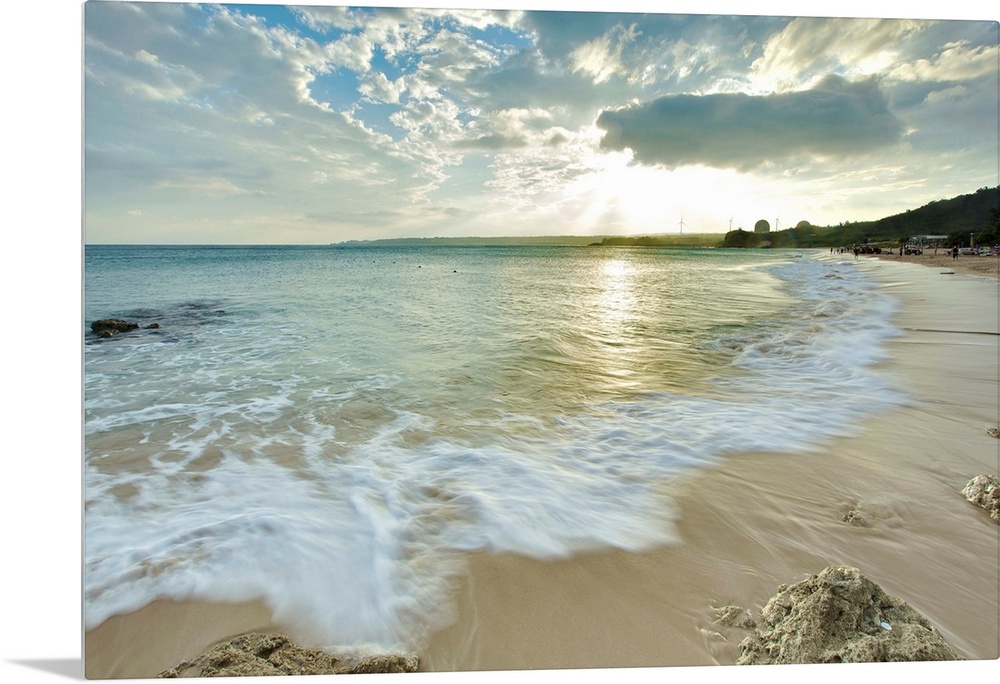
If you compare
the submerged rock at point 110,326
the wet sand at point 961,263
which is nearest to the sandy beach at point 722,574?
the wet sand at point 961,263

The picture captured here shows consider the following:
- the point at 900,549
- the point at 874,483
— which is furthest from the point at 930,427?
the point at 900,549

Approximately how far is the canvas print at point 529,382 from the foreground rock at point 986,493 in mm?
24

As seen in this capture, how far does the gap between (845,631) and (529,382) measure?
2233mm

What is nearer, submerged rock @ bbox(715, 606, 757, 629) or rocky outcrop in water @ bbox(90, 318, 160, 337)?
submerged rock @ bbox(715, 606, 757, 629)

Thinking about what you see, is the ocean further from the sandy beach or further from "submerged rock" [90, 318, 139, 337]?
"submerged rock" [90, 318, 139, 337]

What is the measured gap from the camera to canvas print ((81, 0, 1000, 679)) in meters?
1.31

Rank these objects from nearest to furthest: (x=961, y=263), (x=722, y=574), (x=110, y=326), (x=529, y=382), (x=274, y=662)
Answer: (x=274, y=662) → (x=722, y=574) → (x=529, y=382) → (x=110, y=326) → (x=961, y=263)

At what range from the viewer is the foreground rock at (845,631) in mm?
1204

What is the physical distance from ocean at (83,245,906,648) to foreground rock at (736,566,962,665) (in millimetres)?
407

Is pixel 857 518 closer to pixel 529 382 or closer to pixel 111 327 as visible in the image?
pixel 529 382

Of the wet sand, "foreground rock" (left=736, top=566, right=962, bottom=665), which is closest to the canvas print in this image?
"foreground rock" (left=736, top=566, right=962, bottom=665)

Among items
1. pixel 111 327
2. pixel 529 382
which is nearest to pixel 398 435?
pixel 529 382

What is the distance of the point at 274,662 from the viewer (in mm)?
1199

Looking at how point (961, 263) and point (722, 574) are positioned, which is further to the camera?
point (961, 263)
